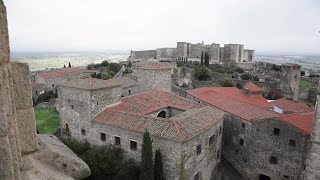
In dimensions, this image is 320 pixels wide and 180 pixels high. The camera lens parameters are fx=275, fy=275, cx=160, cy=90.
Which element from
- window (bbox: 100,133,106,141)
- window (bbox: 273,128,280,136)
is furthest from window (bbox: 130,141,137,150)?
window (bbox: 273,128,280,136)

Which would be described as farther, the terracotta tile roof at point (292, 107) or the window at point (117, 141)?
the terracotta tile roof at point (292, 107)

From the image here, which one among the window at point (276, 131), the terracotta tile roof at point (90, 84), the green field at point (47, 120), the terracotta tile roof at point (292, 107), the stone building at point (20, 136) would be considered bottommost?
the green field at point (47, 120)

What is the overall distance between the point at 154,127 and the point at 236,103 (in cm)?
1170

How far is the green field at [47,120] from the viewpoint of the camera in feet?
98.1

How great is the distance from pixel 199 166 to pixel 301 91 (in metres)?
34.1

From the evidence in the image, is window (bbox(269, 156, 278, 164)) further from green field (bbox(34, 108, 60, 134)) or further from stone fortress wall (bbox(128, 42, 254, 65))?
stone fortress wall (bbox(128, 42, 254, 65))

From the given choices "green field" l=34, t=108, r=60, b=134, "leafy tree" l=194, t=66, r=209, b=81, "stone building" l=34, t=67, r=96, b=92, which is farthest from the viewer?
"stone building" l=34, t=67, r=96, b=92

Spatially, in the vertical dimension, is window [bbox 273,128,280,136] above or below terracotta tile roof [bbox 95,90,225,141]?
below

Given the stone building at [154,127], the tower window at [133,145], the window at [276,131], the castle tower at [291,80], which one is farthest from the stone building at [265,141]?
the castle tower at [291,80]

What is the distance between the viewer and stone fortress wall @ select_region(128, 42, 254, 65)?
71875 millimetres

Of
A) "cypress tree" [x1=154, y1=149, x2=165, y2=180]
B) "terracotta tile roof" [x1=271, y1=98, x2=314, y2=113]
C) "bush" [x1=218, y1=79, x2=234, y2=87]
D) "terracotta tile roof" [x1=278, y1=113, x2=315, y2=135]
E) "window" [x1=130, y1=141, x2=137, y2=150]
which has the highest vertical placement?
"bush" [x1=218, y1=79, x2=234, y2=87]

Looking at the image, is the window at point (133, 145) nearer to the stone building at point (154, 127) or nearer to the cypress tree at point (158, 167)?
the stone building at point (154, 127)

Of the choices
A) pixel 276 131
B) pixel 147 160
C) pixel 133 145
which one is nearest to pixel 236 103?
pixel 276 131

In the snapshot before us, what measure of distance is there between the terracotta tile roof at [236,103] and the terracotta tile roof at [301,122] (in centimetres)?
167
